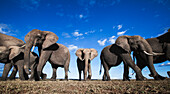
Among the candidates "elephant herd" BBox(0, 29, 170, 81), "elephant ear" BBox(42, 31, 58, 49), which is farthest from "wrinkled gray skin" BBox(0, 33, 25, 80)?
"elephant ear" BBox(42, 31, 58, 49)

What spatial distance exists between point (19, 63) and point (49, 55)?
77.0 inches

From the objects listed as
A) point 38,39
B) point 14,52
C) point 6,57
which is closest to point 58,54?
point 38,39

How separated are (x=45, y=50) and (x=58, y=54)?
3.85ft

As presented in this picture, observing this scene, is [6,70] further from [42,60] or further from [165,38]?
[165,38]

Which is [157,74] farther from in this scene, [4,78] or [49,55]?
[4,78]

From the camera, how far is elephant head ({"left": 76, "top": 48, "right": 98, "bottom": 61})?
9523 mm

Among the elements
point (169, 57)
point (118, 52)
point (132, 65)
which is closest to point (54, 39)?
point (118, 52)

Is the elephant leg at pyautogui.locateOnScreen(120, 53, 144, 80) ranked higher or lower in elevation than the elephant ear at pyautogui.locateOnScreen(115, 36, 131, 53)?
lower

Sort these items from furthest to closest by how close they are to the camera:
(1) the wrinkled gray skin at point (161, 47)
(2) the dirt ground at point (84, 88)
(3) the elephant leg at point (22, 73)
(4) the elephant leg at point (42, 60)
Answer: (1) the wrinkled gray skin at point (161, 47)
(4) the elephant leg at point (42, 60)
(3) the elephant leg at point (22, 73)
(2) the dirt ground at point (84, 88)

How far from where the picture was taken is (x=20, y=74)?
7215 millimetres

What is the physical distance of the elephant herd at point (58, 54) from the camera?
23.9 feet

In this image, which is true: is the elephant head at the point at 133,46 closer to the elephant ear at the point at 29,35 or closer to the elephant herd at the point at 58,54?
the elephant herd at the point at 58,54

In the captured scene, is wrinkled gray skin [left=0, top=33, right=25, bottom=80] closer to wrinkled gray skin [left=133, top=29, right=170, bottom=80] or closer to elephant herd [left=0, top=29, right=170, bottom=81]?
elephant herd [left=0, top=29, right=170, bottom=81]

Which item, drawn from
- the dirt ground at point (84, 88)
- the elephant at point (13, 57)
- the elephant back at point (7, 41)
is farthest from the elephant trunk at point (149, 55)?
the elephant back at point (7, 41)
